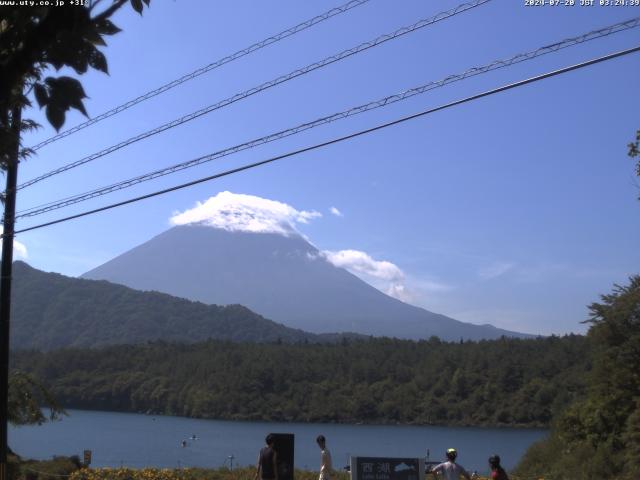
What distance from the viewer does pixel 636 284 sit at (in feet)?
98.8

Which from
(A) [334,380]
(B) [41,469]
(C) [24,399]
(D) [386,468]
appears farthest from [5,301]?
(A) [334,380]

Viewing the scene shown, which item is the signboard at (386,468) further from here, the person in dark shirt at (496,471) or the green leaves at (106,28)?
the green leaves at (106,28)

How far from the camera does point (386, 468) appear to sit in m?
11.6

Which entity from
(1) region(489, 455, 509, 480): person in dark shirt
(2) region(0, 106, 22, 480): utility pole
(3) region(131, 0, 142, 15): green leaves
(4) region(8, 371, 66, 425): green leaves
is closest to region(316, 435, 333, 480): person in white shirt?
(1) region(489, 455, 509, 480): person in dark shirt

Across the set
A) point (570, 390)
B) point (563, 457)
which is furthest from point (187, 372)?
point (563, 457)

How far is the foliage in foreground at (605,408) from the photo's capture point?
87.9ft

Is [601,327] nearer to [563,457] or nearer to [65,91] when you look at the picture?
[563,457]

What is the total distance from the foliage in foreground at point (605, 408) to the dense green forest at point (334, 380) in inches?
2147

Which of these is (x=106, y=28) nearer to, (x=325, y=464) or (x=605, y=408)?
(x=325, y=464)

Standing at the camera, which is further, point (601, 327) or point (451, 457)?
point (601, 327)

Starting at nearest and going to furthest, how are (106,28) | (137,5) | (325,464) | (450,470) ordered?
(106,28), (137,5), (450,470), (325,464)

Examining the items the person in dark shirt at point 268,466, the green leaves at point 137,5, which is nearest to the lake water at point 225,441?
the person in dark shirt at point 268,466

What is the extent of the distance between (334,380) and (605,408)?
3361 inches

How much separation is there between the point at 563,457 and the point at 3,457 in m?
20.7
